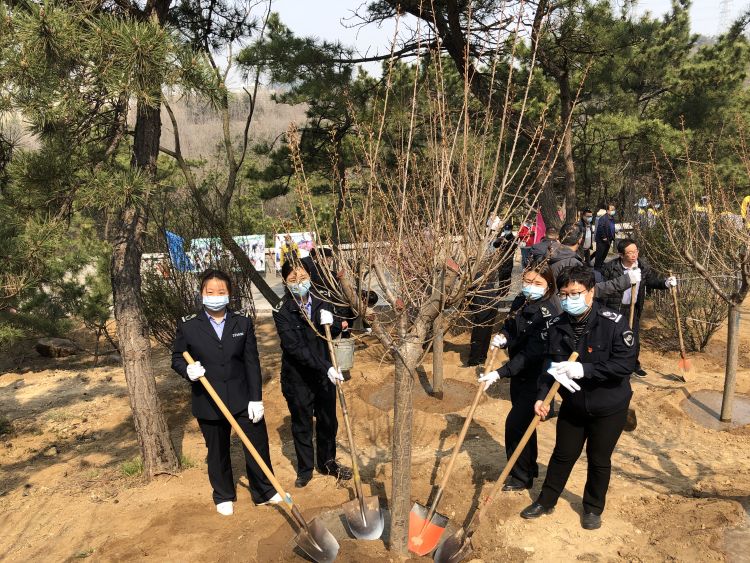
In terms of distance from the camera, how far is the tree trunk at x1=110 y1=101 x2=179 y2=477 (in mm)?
4246

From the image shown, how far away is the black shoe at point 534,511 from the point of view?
11.8 ft

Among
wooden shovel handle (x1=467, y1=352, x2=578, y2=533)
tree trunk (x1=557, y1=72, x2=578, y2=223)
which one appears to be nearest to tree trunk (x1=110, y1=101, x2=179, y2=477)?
wooden shovel handle (x1=467, y1=352, x2=578, y2=533)

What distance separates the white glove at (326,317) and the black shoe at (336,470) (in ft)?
3.98

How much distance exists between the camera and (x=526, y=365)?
3842mm

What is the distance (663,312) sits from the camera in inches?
307

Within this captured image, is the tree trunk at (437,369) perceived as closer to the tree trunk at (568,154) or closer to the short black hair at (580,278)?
the short black hair at (580,278)

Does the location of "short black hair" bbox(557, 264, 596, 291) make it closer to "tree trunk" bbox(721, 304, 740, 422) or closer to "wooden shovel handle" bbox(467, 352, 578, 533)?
"wooden shovel handle" bbox(467, 352, 578, 533)

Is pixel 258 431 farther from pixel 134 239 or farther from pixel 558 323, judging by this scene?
pixel 558 323

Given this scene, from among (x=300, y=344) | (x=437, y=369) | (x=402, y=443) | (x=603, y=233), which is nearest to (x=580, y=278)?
(x=402, y=443)

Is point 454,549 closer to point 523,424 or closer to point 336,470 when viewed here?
point 523,424

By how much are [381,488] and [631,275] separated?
3.23 m

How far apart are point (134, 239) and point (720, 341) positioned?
7.48 meters

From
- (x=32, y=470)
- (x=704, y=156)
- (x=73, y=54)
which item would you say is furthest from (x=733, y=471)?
(x=704, y=156)

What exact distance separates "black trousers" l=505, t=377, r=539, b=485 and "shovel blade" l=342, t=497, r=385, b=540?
1047mm
